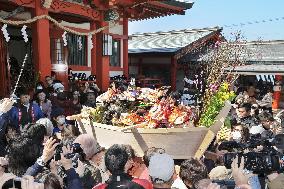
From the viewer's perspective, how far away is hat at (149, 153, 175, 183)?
9.11 ft

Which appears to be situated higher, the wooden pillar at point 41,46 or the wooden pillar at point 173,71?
the wooden pillar at point 41,46

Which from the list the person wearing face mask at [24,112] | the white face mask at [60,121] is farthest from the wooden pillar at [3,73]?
the white face mask at [60,121]

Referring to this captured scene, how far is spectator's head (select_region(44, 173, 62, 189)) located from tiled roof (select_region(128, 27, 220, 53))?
16.6 meters

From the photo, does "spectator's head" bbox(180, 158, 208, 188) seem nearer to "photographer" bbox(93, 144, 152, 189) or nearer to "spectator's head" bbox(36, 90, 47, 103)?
"photographer" bbox(93, 144, 152, 189)

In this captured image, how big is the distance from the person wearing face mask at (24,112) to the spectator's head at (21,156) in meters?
3.11

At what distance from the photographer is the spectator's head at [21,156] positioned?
9.71 feet

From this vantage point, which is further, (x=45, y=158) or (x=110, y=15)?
(x=110, y=15)

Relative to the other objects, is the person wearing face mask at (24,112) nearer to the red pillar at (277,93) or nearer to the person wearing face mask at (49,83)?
the person wearing face mask at (49,83)

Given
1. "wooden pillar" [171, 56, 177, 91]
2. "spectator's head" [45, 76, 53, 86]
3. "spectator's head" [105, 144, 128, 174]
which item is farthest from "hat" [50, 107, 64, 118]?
"wooden pillar" [171, 56, 177, 91]

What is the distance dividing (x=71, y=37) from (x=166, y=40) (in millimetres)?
10773

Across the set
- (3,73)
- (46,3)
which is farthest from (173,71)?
(46,3)

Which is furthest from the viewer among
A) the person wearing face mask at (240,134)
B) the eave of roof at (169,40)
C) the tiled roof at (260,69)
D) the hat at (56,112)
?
the eave of roof at (169,40)

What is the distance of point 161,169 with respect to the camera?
2.79 m

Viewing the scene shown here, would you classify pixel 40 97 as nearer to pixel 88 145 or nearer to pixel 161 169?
pixel 88 145
